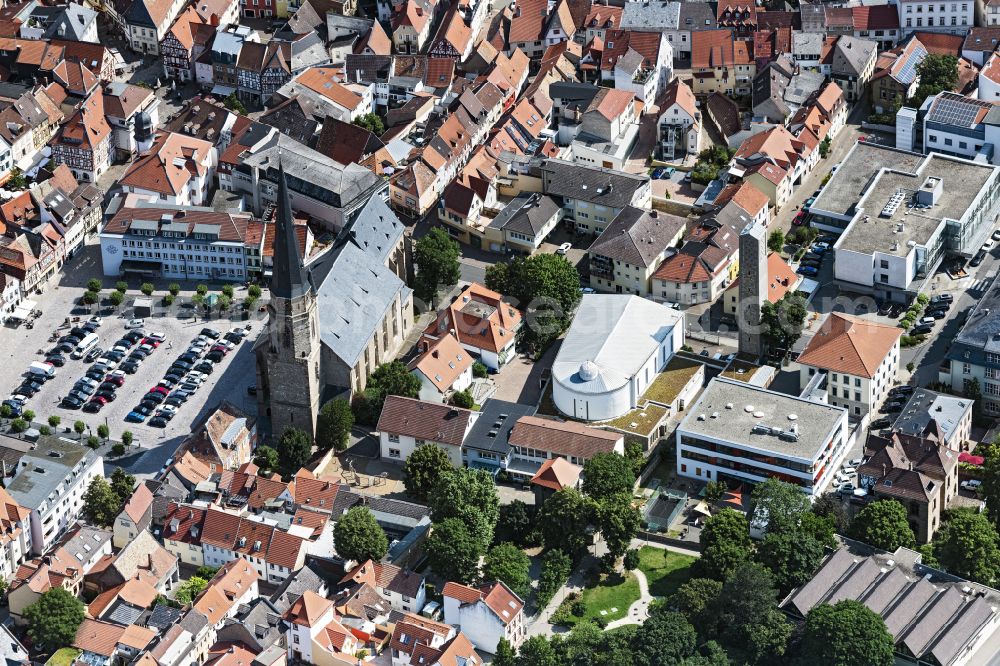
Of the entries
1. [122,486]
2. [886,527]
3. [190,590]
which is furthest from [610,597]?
[122,486]

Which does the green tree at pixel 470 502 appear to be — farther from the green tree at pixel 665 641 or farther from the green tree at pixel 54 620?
the green tree at pixel 54 620

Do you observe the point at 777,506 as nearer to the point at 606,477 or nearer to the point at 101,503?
the point at 606,477

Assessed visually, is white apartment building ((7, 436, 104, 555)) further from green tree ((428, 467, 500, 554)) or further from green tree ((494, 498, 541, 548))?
green tree ((494, 498, 541, 548))

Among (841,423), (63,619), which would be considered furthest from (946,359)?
(63,619)

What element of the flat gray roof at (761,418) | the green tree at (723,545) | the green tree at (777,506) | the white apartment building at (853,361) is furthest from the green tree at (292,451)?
the white apartment building at (853,361)

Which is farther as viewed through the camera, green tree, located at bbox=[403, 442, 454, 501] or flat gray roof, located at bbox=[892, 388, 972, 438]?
flat gray roof, located at bbox=[892, 388, 972, 438]

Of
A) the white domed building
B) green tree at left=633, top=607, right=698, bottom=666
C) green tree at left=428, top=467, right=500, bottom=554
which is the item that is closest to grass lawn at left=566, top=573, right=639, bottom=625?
green tree at left=633, top=607, right=698, bottom=666

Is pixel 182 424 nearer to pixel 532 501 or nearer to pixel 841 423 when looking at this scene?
pixel 532 501
